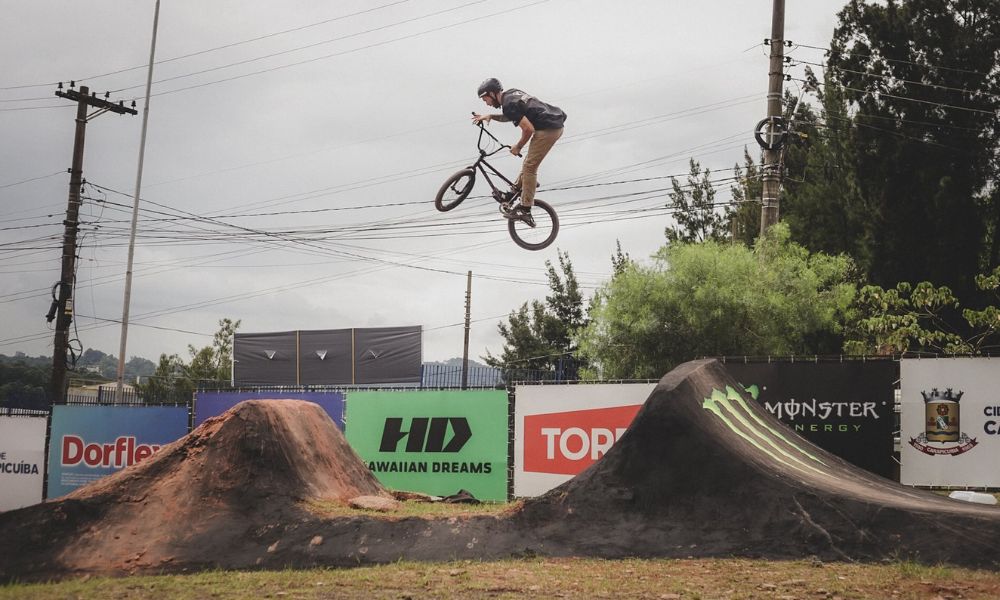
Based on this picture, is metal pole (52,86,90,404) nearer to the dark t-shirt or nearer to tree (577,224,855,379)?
tree (577,224,855,379)

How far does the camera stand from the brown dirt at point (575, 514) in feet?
34.6

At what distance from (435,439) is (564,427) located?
2.95 meters

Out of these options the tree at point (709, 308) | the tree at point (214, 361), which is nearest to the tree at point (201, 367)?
the tree at point (214, 361)

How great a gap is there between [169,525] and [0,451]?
13.7 metres

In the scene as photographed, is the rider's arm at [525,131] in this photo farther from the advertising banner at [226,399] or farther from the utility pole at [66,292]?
the utility pole at [66,292]

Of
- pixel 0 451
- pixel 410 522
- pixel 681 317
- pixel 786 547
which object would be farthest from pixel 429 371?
pixel 786 547

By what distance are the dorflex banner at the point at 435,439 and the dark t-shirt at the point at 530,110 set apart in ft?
24.7

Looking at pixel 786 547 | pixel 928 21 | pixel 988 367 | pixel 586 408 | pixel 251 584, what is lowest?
pixel 251 584

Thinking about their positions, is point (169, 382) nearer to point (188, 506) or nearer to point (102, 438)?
point (102, 438)

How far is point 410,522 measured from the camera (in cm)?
1188

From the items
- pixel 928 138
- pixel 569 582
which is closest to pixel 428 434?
pixel 569 582

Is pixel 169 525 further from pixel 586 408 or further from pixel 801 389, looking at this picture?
pixel 801 389

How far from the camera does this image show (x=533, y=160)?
1377cm

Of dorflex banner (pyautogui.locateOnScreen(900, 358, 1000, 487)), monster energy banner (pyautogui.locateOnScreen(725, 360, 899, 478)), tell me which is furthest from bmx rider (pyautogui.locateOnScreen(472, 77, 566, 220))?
dorflex banner (pyautogui.locateOnScreen(900, 358, 1000, 487))
